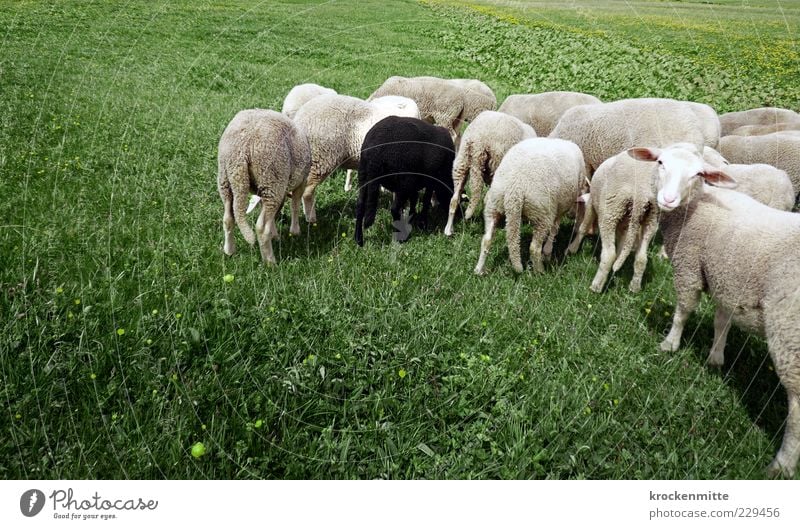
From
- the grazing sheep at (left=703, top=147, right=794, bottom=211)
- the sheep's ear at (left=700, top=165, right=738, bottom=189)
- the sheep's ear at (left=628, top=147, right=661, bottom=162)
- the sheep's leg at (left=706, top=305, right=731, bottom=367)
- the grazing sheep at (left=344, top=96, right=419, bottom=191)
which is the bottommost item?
the sheep's leg at (left=706, top=305, right=731, bottom=367)

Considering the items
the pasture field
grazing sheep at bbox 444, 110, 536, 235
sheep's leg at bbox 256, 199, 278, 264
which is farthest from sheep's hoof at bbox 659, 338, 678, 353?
sheep's leg at bbox 256, 199, 278, 264

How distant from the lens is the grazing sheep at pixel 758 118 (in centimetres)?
802

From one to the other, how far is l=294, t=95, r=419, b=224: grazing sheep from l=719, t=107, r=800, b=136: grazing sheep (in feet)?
20.3

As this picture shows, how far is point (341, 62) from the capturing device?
581 inches

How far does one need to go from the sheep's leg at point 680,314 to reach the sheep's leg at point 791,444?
1.15 metres

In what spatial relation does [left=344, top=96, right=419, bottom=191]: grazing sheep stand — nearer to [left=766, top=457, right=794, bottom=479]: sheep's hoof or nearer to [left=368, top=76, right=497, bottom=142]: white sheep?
[left=368, top=76, right=497, bottom=142]: white sheep

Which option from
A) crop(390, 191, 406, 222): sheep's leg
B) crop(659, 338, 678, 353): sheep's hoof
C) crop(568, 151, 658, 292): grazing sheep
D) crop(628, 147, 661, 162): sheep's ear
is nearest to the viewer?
crop(659, 338, 678, 353): sheep's hoof

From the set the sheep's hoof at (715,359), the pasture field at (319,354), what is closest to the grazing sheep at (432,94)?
the pasture field at (319,354)

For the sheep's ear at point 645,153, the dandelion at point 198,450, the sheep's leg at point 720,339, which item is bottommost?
the sheep's leg at point 720,339

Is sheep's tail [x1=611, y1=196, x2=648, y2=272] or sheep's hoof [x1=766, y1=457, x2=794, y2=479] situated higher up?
sheep's tail [x1=611, y1=196, x2=648, y2=272]

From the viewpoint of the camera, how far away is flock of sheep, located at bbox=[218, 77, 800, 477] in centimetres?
346

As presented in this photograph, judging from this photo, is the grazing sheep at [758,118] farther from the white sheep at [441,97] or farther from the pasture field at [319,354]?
the white sheep at [441,97]

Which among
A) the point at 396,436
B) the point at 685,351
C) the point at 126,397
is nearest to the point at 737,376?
the point at 685,351
